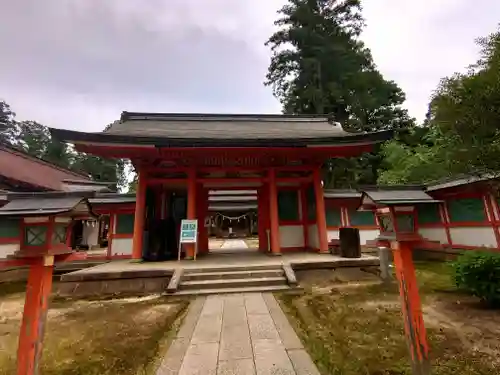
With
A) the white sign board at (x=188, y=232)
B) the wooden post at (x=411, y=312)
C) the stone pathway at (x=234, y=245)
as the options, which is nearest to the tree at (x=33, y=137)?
the stone pathway at (x=234, y=245)

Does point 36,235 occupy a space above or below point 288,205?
below

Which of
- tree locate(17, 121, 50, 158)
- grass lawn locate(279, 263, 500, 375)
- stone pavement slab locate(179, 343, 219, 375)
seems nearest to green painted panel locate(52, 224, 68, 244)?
stone pavement slab locate(179, 343, 219, 375)

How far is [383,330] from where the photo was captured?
12.2 ft

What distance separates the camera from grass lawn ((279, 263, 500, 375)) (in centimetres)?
278

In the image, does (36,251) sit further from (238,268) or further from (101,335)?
(238,268)

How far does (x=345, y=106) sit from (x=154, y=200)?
20.6 meters

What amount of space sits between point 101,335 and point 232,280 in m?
3.22

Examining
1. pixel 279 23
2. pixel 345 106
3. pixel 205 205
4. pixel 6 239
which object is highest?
pixel 279 23

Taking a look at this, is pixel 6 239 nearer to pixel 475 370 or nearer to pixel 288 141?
pixel 288 141

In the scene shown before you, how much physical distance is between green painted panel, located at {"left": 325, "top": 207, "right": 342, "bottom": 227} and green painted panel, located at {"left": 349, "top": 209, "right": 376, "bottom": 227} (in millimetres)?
542

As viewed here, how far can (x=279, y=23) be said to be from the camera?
77.4ft

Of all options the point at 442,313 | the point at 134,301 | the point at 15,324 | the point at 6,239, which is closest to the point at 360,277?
the point at 442,313

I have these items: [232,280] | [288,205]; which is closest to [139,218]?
[232,280]

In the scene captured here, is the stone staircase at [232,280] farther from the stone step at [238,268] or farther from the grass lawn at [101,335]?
the grass lawn at [101,335]
